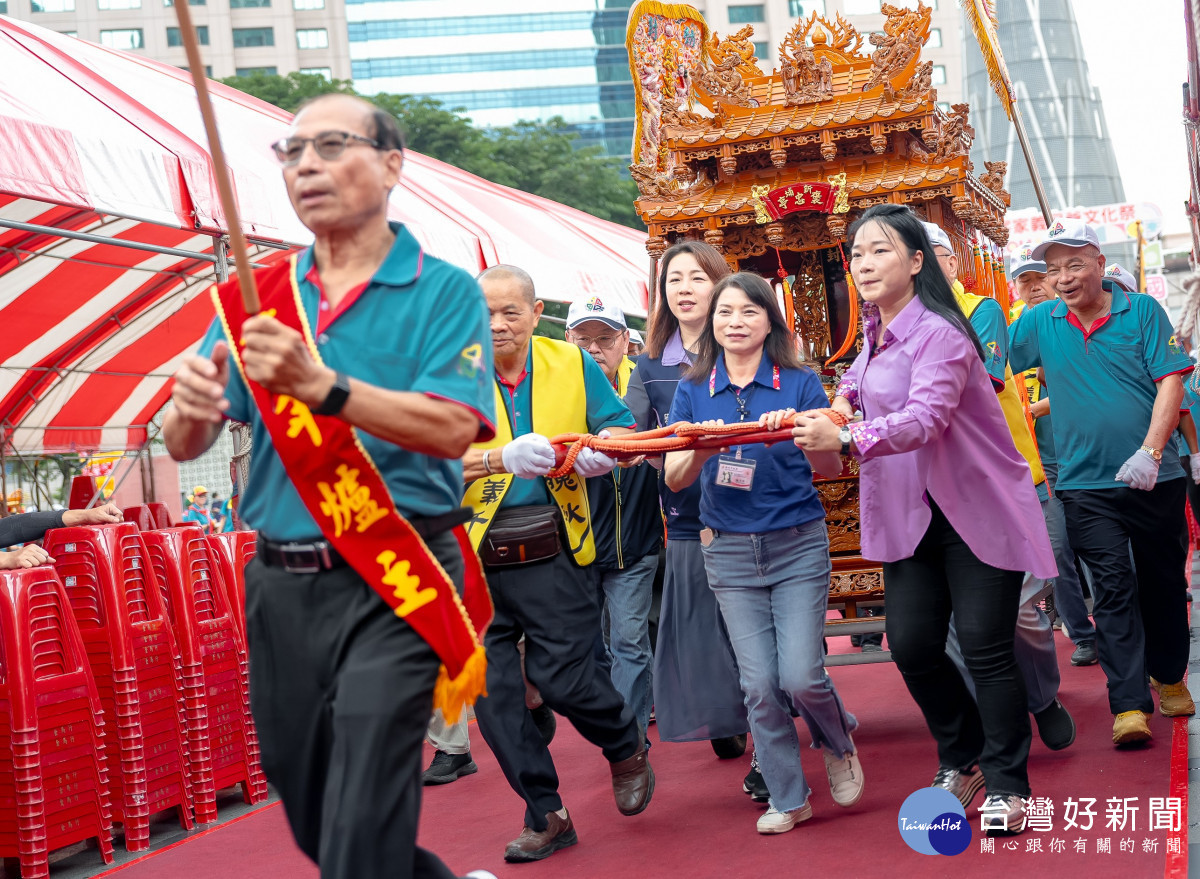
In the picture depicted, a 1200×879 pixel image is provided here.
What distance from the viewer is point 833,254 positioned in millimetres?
7316

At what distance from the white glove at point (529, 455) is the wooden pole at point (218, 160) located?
1799 mm

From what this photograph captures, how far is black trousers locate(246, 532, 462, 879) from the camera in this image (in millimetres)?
2275

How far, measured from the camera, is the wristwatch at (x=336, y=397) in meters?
2.14

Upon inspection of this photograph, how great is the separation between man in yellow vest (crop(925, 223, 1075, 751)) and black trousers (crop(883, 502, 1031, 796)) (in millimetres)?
665

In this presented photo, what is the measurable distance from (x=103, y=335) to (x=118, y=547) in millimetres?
8502

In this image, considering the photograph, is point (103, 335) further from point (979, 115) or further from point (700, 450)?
point (979, 115)

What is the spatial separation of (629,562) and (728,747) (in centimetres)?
107

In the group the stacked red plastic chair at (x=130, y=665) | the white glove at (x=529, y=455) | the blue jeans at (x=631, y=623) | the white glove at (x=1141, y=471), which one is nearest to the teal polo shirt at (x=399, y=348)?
the white glove at (x=529, y=455)

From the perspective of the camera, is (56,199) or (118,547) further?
(56,199)

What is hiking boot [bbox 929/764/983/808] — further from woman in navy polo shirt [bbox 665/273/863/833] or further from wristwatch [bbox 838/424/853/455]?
wristwatch [bbox 838/424/853/455]

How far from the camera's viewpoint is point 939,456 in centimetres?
400

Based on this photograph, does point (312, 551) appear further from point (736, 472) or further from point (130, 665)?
point (130, 665)

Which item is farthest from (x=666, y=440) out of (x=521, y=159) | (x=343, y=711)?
(x=521, y=159)

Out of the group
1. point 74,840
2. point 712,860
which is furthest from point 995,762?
point 74,840
